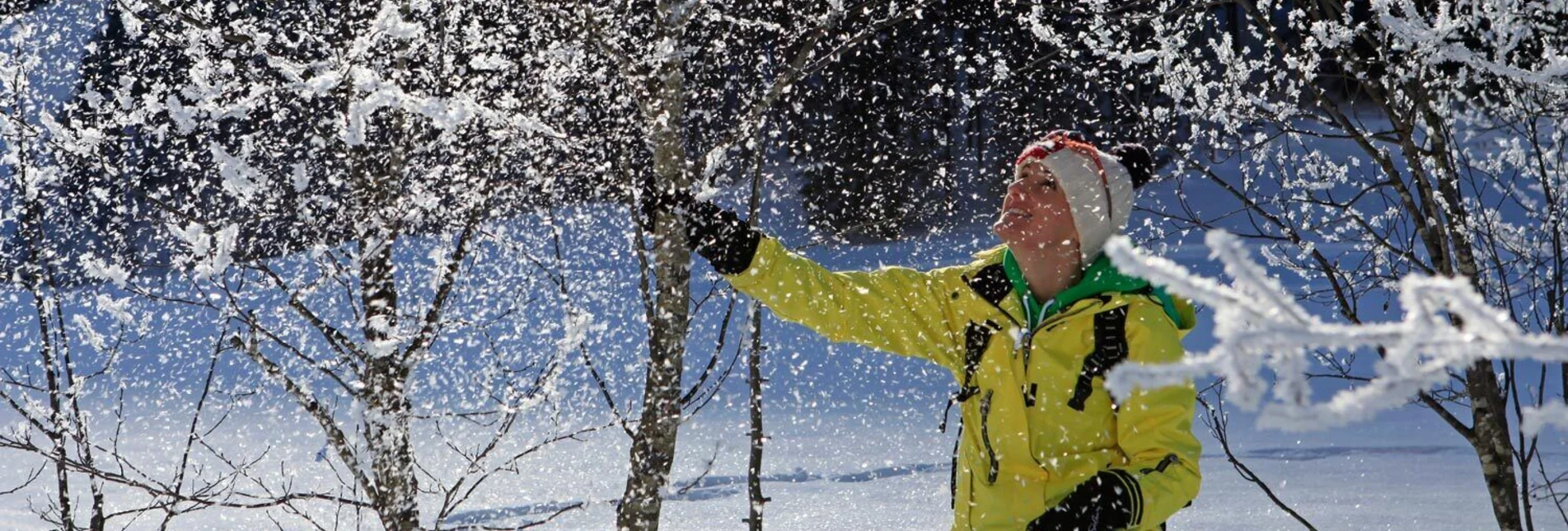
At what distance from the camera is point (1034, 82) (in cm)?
1304

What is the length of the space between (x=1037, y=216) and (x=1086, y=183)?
0.46 feet

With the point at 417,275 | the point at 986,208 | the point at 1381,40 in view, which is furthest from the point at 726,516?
the point at 986,208

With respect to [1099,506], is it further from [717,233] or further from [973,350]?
[717,233]

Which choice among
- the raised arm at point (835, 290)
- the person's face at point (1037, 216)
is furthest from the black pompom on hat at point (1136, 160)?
the raised arm at point (835, 290)

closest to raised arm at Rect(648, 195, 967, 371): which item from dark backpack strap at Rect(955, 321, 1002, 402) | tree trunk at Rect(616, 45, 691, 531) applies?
dark backpack strap at Rect(955, 321, 1002, 402)

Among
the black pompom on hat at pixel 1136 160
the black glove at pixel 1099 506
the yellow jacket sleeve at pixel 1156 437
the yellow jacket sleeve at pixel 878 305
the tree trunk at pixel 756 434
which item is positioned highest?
the tree trunk at pixel 756 434

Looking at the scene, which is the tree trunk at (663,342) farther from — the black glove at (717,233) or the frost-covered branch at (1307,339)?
the frost-covered branch at (1307,339)

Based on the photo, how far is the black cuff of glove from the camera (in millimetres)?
2736

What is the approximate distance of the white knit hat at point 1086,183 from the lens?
9.45 feet

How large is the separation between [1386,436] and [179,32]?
10611mm

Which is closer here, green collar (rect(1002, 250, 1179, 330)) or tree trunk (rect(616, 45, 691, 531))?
green collar (rect(1002, 250, 1179, 330))

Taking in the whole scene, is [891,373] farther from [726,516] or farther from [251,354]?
[251,354]

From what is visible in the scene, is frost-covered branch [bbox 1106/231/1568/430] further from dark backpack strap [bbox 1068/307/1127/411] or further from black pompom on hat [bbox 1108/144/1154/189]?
black pompom on hat [bbox 1108/144/1154/189]

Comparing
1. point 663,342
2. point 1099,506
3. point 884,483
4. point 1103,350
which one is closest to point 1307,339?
point 1099,506
